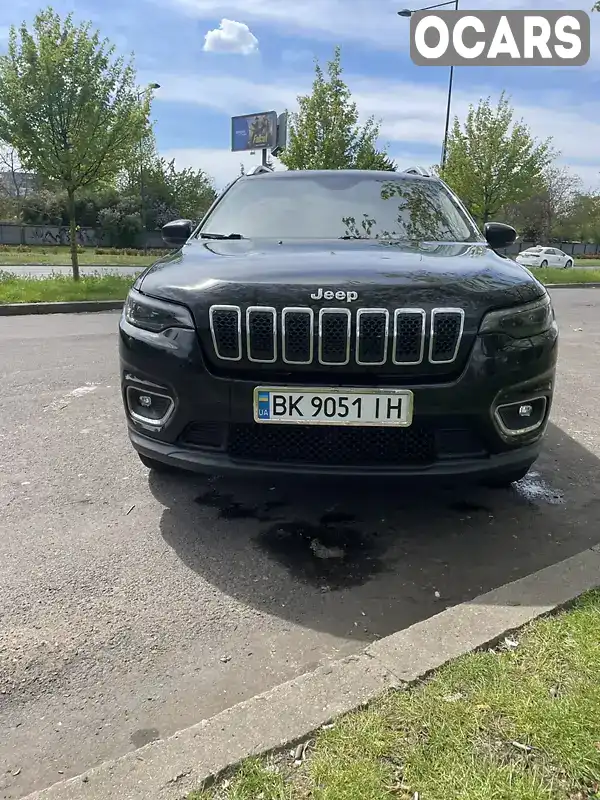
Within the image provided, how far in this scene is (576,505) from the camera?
351cm

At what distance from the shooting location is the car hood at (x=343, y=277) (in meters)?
2.72

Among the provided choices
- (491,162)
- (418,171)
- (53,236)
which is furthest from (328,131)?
(53,236)

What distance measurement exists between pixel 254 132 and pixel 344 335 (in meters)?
29.9

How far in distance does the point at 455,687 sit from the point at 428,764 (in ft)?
1.07

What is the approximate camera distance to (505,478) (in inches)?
124

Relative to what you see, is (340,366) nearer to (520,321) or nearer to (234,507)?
(520,321)

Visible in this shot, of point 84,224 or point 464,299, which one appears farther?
point 84,224

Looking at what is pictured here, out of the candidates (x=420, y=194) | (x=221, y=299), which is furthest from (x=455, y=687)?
(x=420, y=194)

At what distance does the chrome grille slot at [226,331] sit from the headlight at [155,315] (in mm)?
107

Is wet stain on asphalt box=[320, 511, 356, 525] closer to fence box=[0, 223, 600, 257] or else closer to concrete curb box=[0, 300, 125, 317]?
concrete curb box=[0, 300, 125, 317]

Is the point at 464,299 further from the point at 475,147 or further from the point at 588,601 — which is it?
the point at 475,147

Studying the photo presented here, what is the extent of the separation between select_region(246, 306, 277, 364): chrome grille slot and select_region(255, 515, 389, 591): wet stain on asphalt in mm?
869

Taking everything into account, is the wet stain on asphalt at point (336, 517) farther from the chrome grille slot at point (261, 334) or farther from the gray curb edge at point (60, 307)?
the gray curb edge at point (60, 307)

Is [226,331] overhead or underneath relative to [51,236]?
overhead
